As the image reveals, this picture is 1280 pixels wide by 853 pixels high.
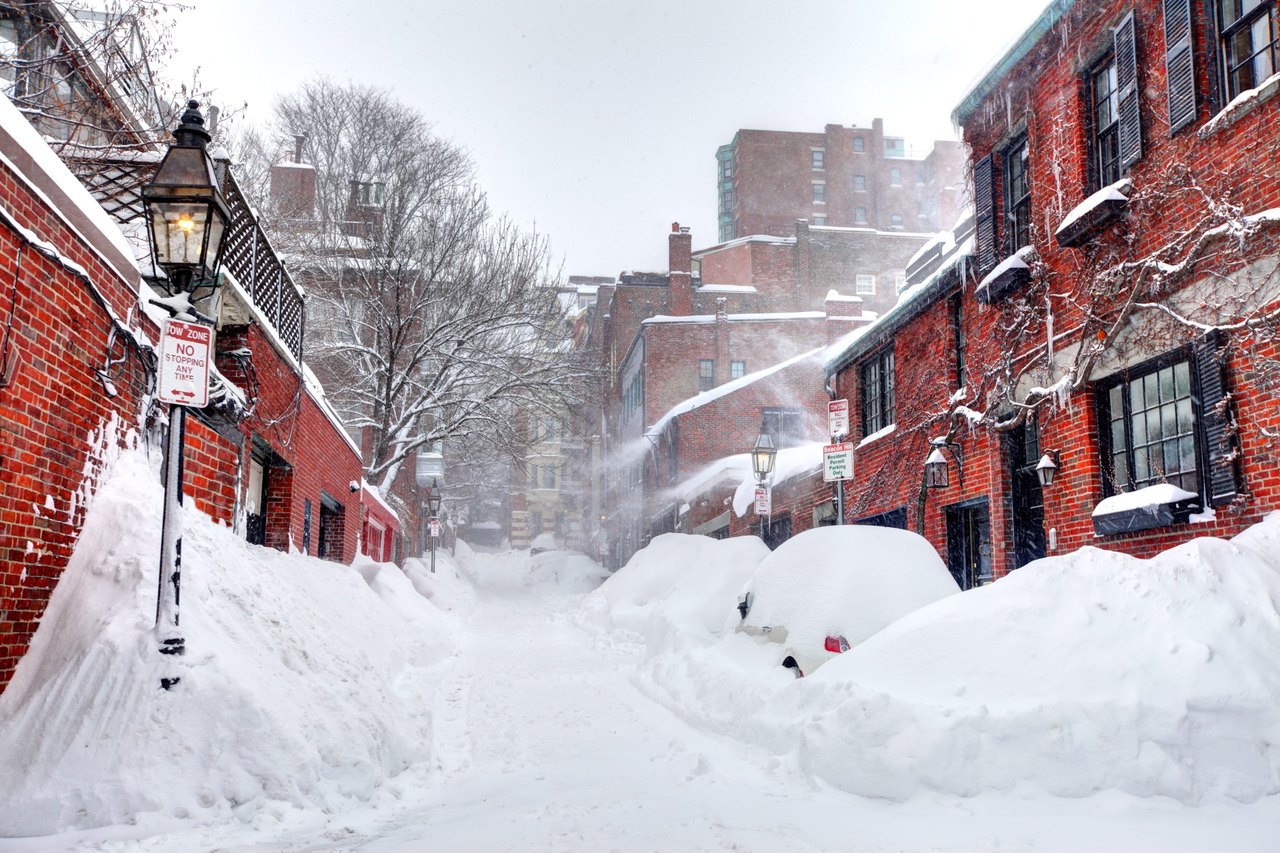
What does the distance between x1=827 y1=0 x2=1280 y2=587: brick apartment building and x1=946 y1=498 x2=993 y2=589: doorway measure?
0.03 metres

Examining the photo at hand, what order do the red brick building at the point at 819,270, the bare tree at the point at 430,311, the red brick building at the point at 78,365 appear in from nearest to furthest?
the red brick building at the point at 78,365 < the bare tree at the point at 430,311 < the red brick building at the point at 819,270

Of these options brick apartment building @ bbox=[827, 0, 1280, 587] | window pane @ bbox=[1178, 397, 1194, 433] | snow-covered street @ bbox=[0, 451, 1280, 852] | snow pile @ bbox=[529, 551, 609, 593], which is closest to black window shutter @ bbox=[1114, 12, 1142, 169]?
brick apartment building @ bbox=[827, 0, 1280, 587]

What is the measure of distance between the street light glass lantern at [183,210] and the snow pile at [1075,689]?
506cm

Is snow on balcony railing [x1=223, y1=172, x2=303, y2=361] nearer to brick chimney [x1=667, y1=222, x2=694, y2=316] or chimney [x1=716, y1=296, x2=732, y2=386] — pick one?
chimney [x1=716, y1=296, x2=732, y2=386]

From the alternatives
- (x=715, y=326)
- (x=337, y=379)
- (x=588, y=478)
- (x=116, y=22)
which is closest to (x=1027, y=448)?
(x=116, y=22)

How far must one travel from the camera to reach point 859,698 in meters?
6.07

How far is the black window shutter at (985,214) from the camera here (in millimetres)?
12656

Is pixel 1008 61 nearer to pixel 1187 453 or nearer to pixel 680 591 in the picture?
pixel 1187 453

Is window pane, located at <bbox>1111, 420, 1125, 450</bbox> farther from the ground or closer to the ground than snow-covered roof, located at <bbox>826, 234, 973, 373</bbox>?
closer to the ground

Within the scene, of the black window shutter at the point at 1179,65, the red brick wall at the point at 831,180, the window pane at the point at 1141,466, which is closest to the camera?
the black window shutter at the point at 1179,65

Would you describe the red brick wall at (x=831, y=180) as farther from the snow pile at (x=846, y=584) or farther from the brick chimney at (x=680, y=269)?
the snow pile at (x=846, y=584)

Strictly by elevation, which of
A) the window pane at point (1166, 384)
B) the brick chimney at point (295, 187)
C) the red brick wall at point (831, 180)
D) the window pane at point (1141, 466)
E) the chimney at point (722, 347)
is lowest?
the window pane at point (1141, 466)

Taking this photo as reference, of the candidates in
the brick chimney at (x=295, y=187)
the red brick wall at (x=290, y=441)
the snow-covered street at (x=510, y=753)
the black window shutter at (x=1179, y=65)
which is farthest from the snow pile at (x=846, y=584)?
the brick chimney at (x=295, y=187)

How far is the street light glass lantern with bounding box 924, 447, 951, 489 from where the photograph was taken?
13.3m
